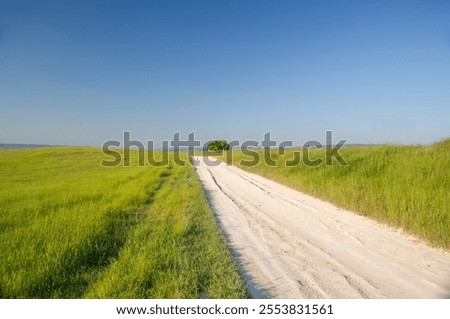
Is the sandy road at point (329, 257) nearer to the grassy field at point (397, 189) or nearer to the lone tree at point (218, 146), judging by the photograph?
the grassy field at point (397, 189)

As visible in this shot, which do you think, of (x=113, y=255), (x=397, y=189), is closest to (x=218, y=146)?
(x=397, y=189)

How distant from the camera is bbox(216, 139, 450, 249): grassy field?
675 centimetres

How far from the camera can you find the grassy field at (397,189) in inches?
266

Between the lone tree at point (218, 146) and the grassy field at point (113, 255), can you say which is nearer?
the grassy field at point (113, 255)

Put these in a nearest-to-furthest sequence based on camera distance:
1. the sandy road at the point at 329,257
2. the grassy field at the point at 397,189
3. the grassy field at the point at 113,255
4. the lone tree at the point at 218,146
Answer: the grassy field at the point at 113,255 → the sandy road at the point at 329,257 → the grassy field at the point at 397,189 → the lone tree at the point at 218,146

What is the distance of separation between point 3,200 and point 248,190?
914cm

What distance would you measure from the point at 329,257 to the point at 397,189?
4054mm

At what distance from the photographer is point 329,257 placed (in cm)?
574

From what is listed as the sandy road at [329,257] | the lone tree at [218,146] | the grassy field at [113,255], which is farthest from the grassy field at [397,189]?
the lone tree at [218,146]

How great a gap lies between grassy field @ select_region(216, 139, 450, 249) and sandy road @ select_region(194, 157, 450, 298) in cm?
38

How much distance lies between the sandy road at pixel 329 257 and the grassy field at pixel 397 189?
38 centimetres

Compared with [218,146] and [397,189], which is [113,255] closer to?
[397,189]

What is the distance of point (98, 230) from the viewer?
6.80 metres
